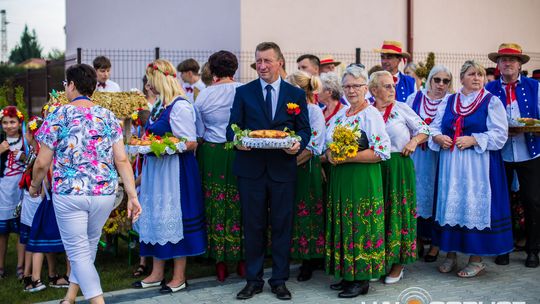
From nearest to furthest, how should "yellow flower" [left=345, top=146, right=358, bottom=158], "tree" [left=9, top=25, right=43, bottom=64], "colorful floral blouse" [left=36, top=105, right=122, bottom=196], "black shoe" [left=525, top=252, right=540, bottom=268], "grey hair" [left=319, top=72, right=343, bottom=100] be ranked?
1. "colorful floral blouse" [left=36, top=105, right=122, bottom=196]
2. "yellow flower" [left=345, top=146, right=358, bottom=158]
3. "grey hair" [left=319, top=72, right=343, bottom=100]
4. "black shoe" [left=525, top=252, right=540, bottom=268]
5. "tree" [left=9, top=25, right=43, bottom=64]

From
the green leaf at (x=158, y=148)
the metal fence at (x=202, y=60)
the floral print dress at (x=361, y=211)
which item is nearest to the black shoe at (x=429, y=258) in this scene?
the floral print dress at (x=361, y=211)

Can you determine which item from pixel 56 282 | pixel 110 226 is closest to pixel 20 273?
pixel 56 282

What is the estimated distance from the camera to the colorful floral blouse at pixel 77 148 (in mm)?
4941

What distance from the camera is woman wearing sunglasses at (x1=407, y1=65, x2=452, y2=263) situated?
7156 millimetres

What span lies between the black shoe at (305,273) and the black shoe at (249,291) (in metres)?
0.62

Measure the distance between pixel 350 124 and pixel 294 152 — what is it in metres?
0.61

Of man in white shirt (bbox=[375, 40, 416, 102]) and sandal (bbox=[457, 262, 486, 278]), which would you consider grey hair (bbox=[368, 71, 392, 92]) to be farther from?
sandal (bbox=[457, 262, 486, 278])

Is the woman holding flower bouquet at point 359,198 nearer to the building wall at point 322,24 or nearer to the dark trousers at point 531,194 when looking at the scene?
the dark trousers at point 531,194

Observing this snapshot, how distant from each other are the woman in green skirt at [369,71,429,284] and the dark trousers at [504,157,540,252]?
144 cm

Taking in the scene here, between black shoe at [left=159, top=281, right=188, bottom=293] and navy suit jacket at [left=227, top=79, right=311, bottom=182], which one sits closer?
navy suit jacket at [left=227, top=79, right=311, bottom=182]

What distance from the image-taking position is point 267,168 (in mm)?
5887

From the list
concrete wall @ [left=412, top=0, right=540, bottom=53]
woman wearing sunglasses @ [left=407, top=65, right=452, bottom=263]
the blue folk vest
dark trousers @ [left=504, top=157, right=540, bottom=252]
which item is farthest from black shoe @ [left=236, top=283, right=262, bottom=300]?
concrete wall @ [left=412, top=0, right=540, bottom=53]

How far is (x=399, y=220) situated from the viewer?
6.28 metres

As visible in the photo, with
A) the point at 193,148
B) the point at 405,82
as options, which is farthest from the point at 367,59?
the point at 193,148
